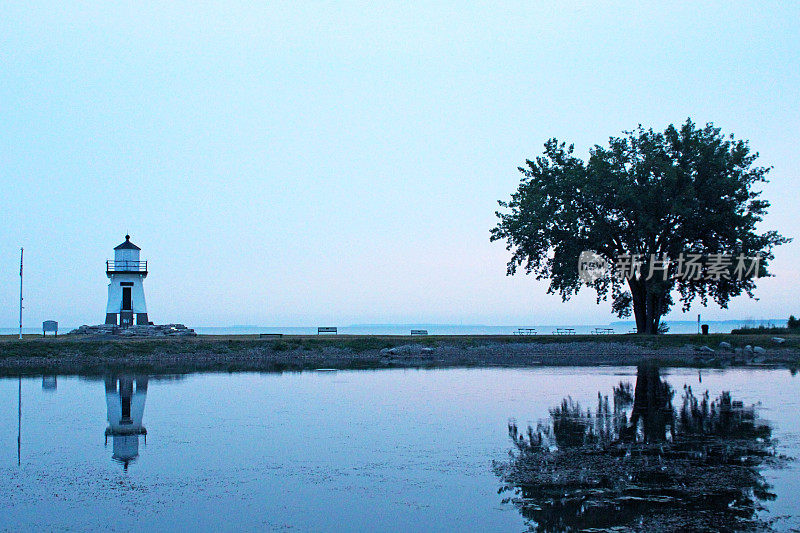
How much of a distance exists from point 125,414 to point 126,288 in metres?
41.4

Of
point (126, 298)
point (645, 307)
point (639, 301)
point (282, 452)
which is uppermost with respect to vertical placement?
point (126, 298)

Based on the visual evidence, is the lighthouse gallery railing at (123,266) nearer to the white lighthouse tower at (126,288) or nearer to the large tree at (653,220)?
the white lighthouse tower at (126,288)

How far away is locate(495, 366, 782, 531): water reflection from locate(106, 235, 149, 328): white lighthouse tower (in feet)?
157

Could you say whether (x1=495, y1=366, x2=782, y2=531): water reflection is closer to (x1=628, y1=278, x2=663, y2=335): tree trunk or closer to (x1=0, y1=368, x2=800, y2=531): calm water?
(x1=0, y1=368, x2=800, y2=531): calm water

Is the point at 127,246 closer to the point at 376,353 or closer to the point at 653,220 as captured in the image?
the point at 376,353

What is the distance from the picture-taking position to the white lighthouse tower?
62500 mm

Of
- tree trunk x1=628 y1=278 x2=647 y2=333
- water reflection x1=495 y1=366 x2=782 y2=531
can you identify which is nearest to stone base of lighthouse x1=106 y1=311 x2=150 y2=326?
tree trunk x1=628 y1=278 x2=647 y2=333

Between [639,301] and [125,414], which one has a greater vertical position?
[639,301]

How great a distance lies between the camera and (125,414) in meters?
24.4

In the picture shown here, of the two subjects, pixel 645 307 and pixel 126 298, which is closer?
pixel 645 307

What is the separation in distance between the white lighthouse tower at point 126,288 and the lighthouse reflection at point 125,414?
26621 mm

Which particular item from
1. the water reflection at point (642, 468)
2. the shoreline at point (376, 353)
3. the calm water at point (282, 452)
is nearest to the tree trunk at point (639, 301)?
the shoreline at point (376, 353)

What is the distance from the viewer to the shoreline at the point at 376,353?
4650 centimetres

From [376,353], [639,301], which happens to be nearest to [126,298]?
[376,353]
